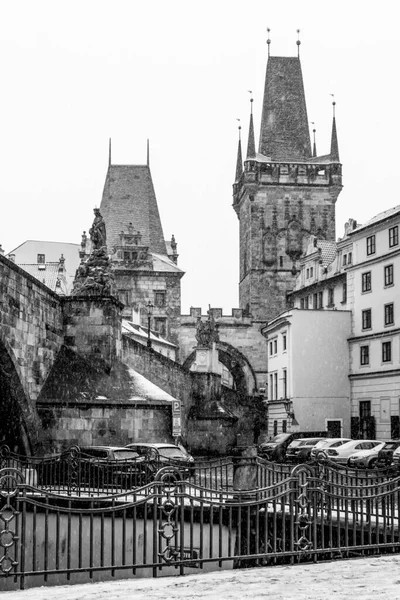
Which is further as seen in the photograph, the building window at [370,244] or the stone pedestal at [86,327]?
the building window at [370,244]

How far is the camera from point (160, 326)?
257ft

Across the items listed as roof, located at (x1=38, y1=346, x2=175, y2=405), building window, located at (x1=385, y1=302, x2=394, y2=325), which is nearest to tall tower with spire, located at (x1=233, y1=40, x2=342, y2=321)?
building window, located at (x1=385, y1=302, x2=394, y2=325)

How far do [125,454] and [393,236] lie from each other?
3119cm

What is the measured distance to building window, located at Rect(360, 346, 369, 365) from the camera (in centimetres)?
5247

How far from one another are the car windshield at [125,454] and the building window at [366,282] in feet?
109

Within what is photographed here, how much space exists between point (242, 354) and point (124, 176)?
825 inches

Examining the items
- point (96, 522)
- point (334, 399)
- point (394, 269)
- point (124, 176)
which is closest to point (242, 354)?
point (124, 176)

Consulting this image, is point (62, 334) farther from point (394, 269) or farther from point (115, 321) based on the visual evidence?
point (394, 269)

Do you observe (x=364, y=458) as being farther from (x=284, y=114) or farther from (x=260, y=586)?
(x=284, y=114)

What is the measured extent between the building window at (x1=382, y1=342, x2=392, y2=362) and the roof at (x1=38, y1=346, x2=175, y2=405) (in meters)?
25.9

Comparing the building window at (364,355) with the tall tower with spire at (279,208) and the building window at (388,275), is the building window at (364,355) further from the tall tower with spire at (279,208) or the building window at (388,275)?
the tall tower with spire at (279,208)

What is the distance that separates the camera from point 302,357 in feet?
180

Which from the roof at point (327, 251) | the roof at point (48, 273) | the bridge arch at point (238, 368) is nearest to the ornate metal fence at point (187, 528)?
the roof at point (327, 251)

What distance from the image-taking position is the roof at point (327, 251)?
217ft
